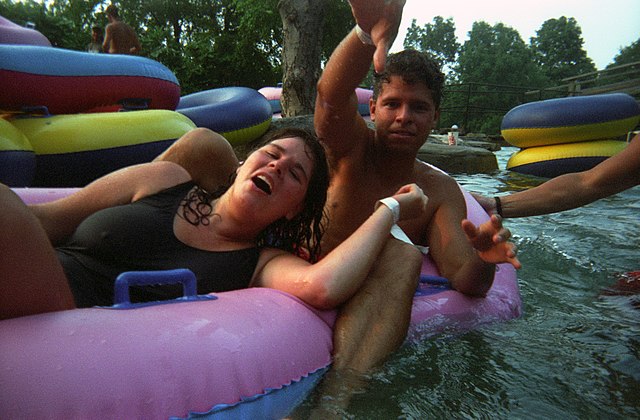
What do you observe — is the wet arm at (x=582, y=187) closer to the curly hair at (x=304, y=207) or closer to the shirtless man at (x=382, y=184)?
the shirtless man at (x=382, y=184)

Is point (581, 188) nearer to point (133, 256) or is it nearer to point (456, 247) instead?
point (456, 247)

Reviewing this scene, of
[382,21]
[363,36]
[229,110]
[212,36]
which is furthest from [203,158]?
[212,36]

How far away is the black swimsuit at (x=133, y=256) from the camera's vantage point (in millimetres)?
1631

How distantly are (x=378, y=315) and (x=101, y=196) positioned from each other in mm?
1025

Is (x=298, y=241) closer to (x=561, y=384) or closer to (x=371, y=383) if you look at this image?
(x=371, y=383)

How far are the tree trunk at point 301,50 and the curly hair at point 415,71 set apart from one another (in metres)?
5.96

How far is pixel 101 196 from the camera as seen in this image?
1.87 m

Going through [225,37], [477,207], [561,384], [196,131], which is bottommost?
[561,384]

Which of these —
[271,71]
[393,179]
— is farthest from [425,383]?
[271,71]

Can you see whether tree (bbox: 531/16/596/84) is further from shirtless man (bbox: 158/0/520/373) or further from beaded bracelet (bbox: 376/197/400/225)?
beaded bracelet (bbox: 376/197/400/225)

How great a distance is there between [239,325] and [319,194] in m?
0.71

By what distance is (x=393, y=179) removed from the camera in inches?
97.3

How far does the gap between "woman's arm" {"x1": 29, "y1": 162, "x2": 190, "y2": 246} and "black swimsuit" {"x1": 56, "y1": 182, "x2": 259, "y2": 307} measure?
88 mm

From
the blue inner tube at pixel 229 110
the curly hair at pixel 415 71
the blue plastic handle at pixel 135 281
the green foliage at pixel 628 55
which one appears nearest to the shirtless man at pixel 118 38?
the blue inner tube at pixel 229 110
